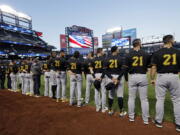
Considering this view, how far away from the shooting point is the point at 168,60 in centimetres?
423

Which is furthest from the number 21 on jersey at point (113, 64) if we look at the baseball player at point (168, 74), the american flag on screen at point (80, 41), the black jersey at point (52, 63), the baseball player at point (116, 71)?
the american flag on screen at point (80, 41)

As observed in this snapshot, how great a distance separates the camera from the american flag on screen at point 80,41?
3882 cm

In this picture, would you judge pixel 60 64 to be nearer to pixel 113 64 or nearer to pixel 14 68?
pixel 113 64

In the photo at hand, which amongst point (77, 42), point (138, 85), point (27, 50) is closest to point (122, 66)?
point (138, 85)

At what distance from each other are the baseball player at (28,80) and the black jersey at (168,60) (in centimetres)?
719

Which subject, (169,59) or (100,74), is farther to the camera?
(100,74)

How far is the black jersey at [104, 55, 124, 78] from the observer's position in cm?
536

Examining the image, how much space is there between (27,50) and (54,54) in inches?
1722

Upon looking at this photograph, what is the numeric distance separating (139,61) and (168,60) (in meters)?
0.76

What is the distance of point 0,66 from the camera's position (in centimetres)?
1209

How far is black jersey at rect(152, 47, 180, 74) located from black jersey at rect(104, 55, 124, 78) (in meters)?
1.27

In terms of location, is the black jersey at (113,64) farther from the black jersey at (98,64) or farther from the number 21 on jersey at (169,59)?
the number 21 on jersey at (169,59)

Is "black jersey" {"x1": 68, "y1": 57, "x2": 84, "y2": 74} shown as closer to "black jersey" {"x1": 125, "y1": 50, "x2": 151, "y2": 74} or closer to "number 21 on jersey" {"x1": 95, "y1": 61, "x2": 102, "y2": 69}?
"number 21 on jersey" {"x1": 95, "y1": 61, "x2": 102, "y2": 69}

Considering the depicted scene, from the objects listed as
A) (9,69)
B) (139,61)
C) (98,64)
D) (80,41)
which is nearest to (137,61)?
(139,61)
